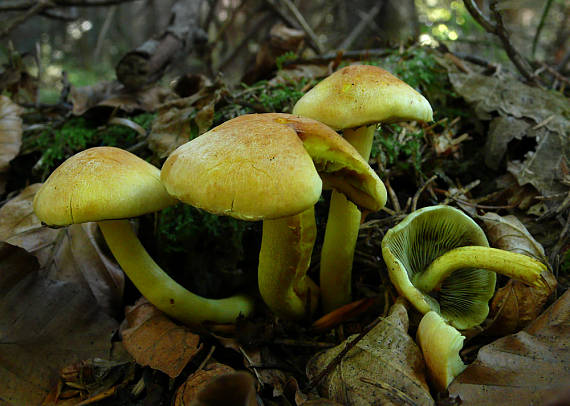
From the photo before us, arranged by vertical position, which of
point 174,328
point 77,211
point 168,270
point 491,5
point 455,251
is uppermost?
point 491,5

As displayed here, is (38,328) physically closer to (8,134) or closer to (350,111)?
(8,134)

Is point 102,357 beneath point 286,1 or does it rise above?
beneath

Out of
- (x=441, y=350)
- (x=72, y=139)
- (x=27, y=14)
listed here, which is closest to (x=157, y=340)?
(x=441, y=350)

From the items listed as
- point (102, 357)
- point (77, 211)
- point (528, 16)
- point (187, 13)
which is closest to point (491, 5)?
point (77, 211)

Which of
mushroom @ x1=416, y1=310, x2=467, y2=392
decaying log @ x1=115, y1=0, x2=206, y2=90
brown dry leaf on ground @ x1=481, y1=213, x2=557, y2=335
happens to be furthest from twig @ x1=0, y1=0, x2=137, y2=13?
brown dry leaf on ground @ x1=481, y1=213, x2=557, y2=335

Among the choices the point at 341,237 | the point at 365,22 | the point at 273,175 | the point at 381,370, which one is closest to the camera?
the point at 273,175

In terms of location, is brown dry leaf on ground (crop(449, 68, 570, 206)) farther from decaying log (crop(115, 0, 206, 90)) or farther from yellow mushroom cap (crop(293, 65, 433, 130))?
decaying log (crop(115, 0, 206, 90))

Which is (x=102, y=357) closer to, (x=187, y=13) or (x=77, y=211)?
(x=77, y=211)
